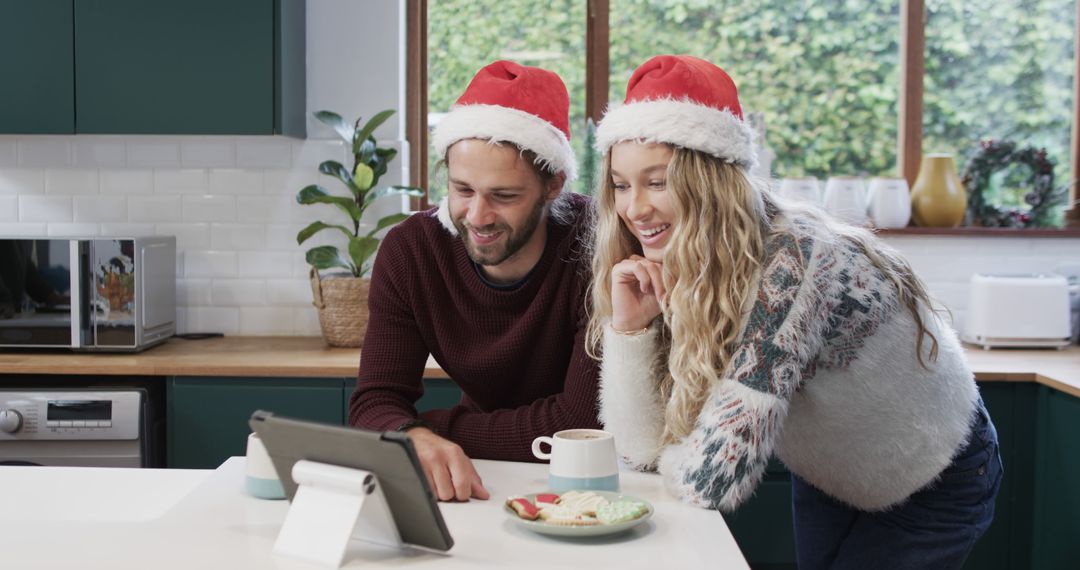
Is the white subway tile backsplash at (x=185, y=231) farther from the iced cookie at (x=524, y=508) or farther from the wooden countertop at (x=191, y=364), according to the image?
the iced cookie at (x=524, y=508)

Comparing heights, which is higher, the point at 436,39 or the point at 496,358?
the point at 436,39

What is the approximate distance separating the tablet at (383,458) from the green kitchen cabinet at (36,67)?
242 centimetres

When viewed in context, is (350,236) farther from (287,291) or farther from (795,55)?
(795,55)

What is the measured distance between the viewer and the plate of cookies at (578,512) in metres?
1.43

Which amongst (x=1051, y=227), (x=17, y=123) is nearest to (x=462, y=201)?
(x=17, y=123)

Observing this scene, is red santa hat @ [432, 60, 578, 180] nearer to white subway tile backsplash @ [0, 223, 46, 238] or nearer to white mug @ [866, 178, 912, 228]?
white mug @ [866, 178, 912, 228]

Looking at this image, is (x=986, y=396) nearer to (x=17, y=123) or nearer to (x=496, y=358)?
(x=496, y=358)

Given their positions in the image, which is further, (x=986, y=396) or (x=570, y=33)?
(x=570, y=33)

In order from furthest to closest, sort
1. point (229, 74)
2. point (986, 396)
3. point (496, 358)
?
point (229, 74)
point (986, 396)
point (496, 358)

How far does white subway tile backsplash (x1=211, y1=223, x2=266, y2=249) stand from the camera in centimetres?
387

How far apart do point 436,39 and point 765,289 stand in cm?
260

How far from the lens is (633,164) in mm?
1844

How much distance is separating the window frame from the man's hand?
7.66ft

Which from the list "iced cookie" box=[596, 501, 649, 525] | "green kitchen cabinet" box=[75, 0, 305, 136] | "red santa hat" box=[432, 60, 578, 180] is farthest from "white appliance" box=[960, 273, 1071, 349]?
"iced cookie" box=[596, 501, 649, 525]
